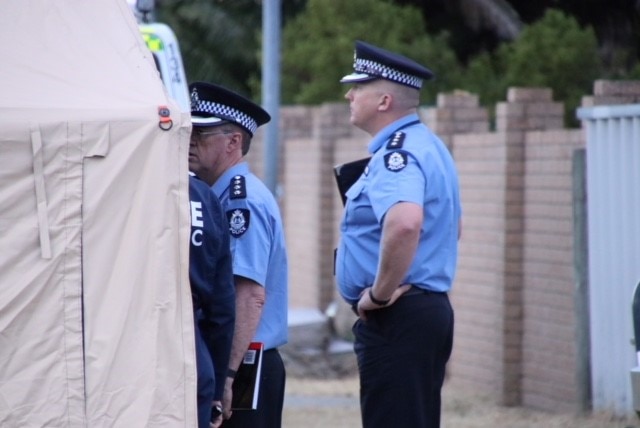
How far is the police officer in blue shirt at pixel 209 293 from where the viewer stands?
421 cm

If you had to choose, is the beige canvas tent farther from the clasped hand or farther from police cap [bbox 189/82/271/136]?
the clasped hand

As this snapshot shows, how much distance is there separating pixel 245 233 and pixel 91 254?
36.9 inches

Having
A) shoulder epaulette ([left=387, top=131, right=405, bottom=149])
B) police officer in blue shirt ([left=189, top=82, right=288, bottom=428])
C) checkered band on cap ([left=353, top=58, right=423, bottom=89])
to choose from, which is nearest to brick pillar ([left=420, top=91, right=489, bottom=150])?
checkered band on cap ([left=353, top=58, right=423, bottom=89])

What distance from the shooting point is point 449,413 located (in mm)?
9227

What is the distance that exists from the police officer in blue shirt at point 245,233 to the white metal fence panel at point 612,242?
3.56 meters

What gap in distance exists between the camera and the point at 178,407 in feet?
12.9

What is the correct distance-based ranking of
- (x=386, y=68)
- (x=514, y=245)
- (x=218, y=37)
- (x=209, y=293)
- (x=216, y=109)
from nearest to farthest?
(x=209, y=293)
(x=216, y=109)
(x=386, y=68)
(x=514, y=245)
(x=218, y=37)

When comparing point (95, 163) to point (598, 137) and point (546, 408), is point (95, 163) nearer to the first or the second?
point (598, 137)

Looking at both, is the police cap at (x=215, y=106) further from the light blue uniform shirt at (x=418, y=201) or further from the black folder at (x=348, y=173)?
the black folder at (x=348, y=173)

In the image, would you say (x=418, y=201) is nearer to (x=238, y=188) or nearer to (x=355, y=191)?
(x=355, y=191)

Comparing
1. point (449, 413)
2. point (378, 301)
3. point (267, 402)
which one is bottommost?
point (449, 413)

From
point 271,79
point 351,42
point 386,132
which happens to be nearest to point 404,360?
point 386,132

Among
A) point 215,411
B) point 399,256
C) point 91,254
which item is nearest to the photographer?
point 91,254

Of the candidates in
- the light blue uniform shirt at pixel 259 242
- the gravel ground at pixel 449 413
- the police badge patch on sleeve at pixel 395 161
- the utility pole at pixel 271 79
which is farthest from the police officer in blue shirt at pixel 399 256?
the utility pole at pixel 271 79
